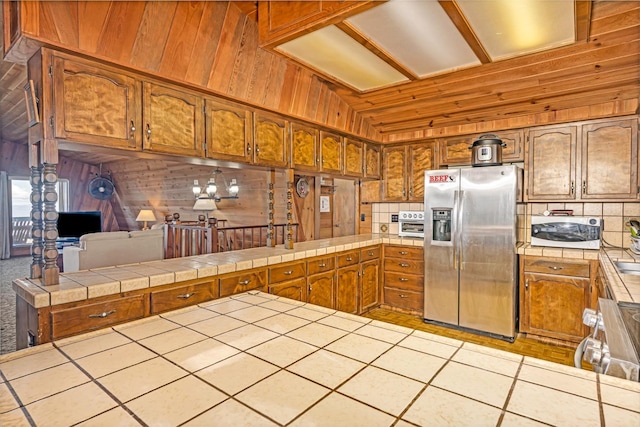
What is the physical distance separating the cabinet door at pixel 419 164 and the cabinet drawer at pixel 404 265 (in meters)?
0.80

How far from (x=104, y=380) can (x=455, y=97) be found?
354 cm

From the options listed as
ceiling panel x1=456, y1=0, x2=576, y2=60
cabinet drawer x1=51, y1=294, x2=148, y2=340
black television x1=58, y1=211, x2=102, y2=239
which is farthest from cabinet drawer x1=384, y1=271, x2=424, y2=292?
black television x1=58, y1=211, x2=102, y2=239

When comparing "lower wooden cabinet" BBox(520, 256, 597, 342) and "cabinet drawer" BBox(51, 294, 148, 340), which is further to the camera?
"lower wooden cabinet" BBox(520, 256, 597, 342)

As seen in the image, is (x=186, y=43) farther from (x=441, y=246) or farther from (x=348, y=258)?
(x=441, y=246)

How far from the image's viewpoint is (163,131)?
2.28m

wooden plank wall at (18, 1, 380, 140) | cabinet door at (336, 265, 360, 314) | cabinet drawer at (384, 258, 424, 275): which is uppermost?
wooden plank wall at (18, 1, 380, 140)

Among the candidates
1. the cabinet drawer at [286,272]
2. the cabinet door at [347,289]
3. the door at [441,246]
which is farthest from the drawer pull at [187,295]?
the door at [441,246]

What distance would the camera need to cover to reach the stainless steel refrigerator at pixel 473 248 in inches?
132

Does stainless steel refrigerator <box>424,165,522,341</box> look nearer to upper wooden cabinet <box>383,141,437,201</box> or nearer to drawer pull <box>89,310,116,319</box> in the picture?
upper wooden cabinet <box>383,141,437,201</box>

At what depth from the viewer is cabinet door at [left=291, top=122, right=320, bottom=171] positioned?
330cm

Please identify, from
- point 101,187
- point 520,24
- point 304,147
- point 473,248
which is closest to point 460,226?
point 473,248

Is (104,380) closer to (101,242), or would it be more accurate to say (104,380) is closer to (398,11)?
(398,11)

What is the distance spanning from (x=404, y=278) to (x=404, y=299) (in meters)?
0.26

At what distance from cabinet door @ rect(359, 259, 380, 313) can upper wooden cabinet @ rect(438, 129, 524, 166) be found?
4.96 ft
